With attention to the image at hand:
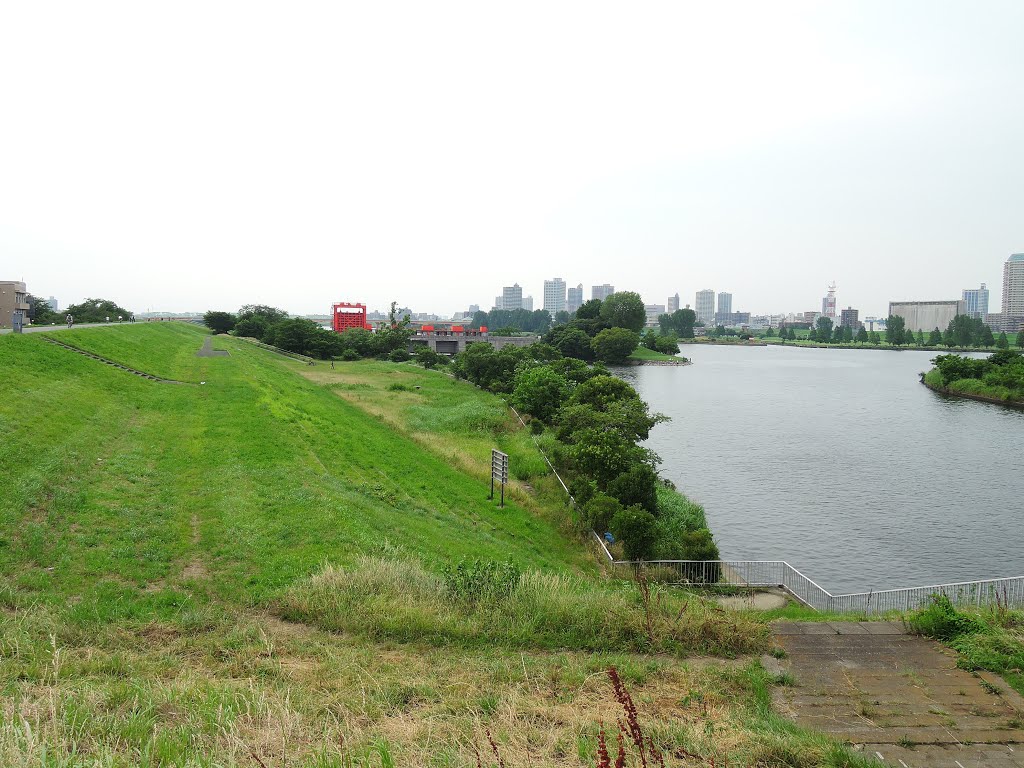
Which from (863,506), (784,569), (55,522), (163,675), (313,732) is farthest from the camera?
(863,506)

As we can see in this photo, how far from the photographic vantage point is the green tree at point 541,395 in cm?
3594

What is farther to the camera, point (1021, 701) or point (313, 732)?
point (1021, 701)

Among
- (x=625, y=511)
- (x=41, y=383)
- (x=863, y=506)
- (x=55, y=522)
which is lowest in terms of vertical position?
(x=863, y=506)

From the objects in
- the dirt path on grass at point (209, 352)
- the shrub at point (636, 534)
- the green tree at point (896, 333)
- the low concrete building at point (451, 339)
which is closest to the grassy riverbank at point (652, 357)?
the low concrete building at point (451, 339)

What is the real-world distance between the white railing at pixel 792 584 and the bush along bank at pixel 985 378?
49.0m

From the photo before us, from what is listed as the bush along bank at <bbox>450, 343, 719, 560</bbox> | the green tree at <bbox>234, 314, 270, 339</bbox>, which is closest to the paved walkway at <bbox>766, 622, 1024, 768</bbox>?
the bush along bank at <bbox>450, 343, 719, 560</bbox>

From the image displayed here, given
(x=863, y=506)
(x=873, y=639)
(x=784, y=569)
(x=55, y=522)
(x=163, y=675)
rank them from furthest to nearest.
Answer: (x=863, y=506) < (x=784, y=569) < (x=55, y=522) < (x=873, y=639) < (x=163, y=675)

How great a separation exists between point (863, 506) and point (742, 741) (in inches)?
923

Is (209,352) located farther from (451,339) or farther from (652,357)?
Result: (652,357)

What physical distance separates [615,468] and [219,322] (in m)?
71.3

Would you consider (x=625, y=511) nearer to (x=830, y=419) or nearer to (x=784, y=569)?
(x=784, y=569)

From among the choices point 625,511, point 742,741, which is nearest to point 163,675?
point 742,741

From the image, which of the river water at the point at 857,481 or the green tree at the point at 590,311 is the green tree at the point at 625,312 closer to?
the green tree at the point at 590,311

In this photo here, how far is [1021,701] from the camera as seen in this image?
696cm
